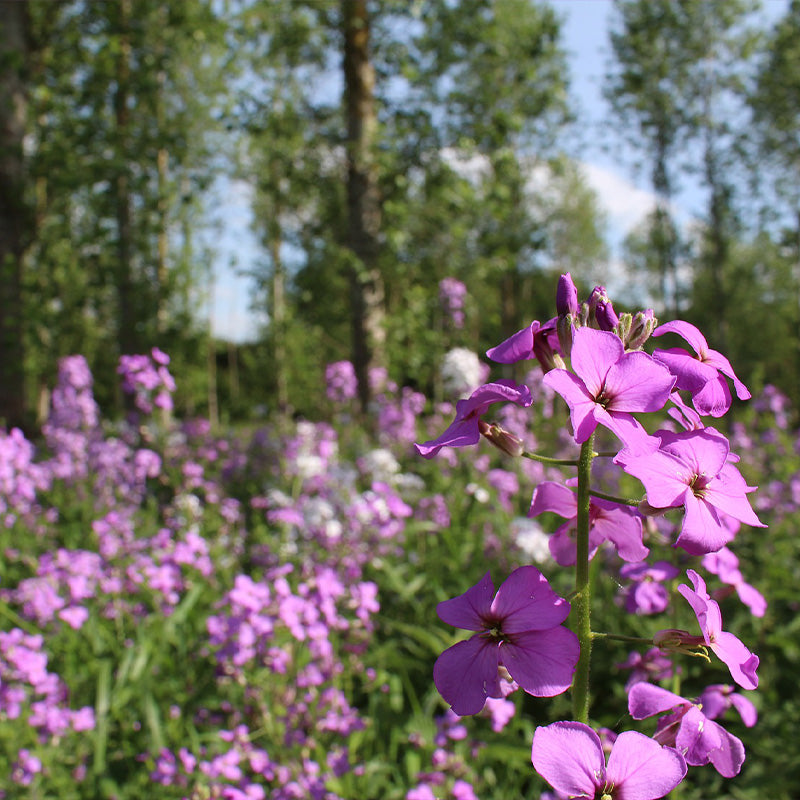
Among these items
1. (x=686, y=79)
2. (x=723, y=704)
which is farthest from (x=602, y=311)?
(x=686, y=79)

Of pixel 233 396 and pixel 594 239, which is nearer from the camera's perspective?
pixel 233 396

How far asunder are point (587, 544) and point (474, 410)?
24cm

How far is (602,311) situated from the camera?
98 cm

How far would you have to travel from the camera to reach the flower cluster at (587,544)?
2.73ft

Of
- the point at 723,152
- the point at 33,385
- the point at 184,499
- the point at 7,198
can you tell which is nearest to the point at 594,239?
the point at 723,152

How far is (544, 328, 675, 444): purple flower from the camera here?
87 cm

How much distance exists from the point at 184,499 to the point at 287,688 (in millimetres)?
2317

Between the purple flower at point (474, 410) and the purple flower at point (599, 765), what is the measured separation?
38 cm

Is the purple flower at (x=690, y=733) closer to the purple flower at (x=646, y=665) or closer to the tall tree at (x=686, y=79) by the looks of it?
the purple flower at (x=646, y=665)

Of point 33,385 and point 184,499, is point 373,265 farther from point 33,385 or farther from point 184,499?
point 33,385

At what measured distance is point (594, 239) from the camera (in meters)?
27.8

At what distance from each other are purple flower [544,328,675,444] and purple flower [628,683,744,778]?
439 mm

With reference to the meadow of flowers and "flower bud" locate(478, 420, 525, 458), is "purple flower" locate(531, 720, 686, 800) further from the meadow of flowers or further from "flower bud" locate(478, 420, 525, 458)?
"flower bud" locate(478, 420, 525, 458)

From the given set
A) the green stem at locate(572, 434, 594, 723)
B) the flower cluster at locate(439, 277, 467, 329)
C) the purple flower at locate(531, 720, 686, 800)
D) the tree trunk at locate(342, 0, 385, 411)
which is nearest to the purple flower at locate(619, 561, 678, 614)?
the green stem at locate(572, 434, 594, 723)
